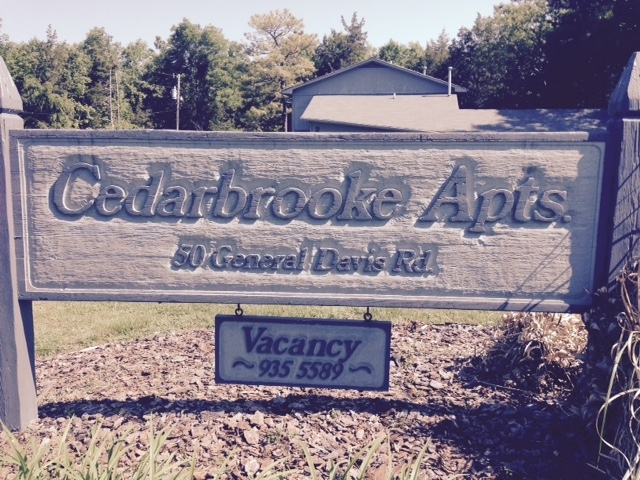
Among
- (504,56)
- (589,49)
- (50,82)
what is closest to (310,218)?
(589,49)

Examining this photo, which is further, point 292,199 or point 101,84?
point 101,84

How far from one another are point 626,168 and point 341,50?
61690mm

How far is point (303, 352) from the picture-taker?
3881 millimetres

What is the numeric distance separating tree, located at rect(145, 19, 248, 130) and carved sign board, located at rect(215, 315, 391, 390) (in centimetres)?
5580

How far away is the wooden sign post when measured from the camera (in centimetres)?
361

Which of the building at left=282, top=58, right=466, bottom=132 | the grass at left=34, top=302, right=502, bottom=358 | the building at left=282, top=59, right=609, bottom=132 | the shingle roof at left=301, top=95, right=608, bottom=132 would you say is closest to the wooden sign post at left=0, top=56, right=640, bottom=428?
the grass at left=34, top=302, right=502, bottom=358

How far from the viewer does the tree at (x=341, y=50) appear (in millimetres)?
61469

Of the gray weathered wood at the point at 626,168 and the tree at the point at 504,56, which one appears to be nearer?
the gray weathered wood at the point at 626,168

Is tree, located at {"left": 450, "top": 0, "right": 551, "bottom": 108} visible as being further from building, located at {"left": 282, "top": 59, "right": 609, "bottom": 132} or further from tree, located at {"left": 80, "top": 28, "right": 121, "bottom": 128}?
tree, located at {"left": 80, "top": 28, "right": 121, "bottom": 128}

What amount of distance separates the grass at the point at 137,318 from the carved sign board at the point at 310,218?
213cm

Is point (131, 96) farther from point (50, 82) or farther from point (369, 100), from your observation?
point (369, 100)

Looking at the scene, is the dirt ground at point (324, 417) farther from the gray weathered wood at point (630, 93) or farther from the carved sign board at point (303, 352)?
the gray weathered wood at point (630, 93)

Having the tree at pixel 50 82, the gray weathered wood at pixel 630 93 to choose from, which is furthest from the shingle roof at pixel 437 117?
the tree at pixel 50 82

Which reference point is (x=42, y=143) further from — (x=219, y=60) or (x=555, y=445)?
(x=219, y=60)
